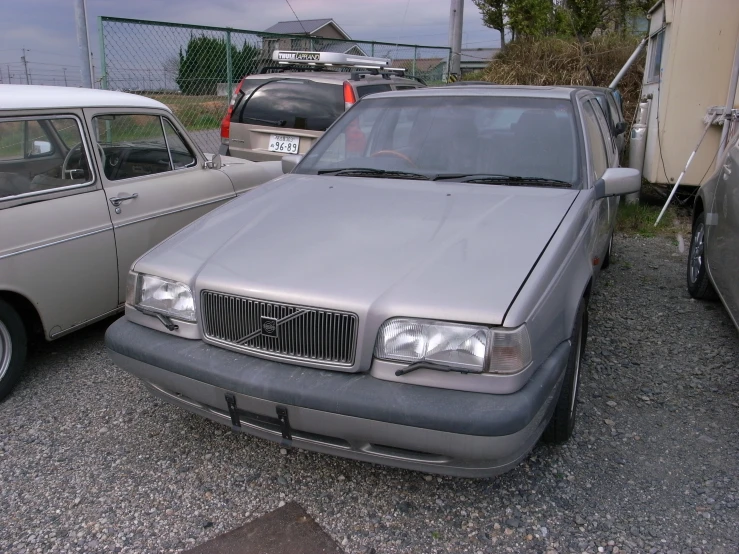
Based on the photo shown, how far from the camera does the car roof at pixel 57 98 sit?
11.6 feet

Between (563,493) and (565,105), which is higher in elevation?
(565,105)

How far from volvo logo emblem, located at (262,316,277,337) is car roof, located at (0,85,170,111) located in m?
2.19

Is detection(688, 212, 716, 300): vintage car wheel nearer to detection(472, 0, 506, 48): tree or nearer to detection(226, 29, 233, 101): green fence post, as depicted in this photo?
detection(226, 29, 233, 101): green fence post

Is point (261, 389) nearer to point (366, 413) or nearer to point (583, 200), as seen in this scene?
point (366, 413)

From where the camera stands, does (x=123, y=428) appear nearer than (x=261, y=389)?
No

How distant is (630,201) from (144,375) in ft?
23.1

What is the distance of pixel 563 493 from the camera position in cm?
273

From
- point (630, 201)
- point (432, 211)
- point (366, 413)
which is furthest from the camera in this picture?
point (630, 201)

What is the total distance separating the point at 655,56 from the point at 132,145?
24.0ft

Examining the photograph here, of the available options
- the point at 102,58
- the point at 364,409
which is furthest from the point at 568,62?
the point at 364,409

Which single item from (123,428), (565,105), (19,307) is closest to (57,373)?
(19,307)

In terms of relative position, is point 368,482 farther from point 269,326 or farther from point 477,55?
point 477,55

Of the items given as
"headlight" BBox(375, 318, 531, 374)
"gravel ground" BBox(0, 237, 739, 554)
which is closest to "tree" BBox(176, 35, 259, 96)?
"gravel ground" BBox(0, 237, 739, 554)

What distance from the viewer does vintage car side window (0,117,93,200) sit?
11.6ft
